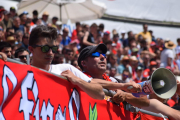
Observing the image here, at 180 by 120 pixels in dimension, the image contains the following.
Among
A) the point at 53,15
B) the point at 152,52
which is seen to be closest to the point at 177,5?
the point at 152,52

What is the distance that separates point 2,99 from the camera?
6.91 ft

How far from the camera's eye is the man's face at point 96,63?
3721 millimetres

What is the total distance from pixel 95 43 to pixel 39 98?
5666 mm

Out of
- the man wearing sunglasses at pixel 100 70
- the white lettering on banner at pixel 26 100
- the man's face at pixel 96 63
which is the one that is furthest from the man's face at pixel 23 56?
the white lettering on banner at pixel 26 100

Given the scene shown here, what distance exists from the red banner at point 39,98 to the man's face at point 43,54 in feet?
1.12

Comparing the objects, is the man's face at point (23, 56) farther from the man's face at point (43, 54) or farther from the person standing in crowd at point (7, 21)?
the person standing in crowd at point (7, 21)

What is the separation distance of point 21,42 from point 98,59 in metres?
3.69

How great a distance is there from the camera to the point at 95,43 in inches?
316

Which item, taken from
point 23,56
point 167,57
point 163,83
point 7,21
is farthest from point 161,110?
point 167,57

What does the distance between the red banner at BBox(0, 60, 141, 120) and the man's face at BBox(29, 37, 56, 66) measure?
1.12ft

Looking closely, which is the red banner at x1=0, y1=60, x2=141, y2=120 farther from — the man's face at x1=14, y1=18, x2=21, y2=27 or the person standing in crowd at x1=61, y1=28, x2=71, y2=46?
the person standing in crowd at x1=61, y1=28, x2=71, y2=46

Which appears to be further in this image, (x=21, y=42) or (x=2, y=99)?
(x=21, y=42)

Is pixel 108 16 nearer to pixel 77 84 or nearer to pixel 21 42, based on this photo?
pixel 21 42

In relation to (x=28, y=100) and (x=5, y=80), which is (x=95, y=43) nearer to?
(x=28, y=100)
